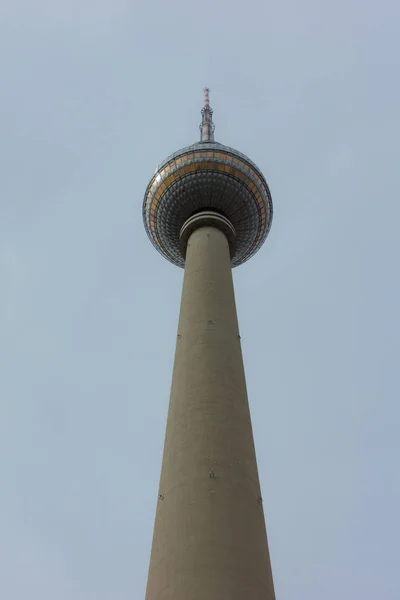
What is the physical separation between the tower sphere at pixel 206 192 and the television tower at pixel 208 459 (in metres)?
1.25

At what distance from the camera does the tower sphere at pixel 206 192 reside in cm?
3444

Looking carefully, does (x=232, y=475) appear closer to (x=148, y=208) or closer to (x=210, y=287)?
(x=210, y=287)

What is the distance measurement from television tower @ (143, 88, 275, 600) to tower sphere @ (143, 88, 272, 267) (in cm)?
125

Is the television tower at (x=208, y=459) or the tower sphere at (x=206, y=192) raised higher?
the tower sphere at (x=206, y=192)

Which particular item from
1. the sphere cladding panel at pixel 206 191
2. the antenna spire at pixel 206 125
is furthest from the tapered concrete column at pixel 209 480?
the antenna spire at pixel 206 125

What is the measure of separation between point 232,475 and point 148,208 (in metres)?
23.7

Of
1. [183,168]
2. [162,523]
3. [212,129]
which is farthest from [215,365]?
[212,129]

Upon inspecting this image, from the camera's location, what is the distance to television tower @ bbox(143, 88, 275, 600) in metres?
15.2

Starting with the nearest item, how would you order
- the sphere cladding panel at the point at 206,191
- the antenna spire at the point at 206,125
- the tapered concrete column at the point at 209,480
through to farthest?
the tapered concrete column at the point at 209,480 < the sphere cladding panel at the point at 206,191 < the antenna spire at the point at 206,125

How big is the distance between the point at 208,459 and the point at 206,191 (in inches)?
794

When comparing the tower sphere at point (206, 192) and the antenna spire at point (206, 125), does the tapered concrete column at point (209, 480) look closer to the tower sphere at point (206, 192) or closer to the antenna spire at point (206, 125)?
the tower sphere at point (206, 192)

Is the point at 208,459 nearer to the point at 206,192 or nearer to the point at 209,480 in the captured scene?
the point at 209,480

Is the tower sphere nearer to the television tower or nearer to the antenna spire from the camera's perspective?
the television tower

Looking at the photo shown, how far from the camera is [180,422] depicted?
770 inches
